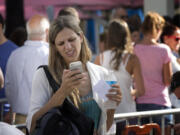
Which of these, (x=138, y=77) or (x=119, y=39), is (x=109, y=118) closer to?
(x=138, y=77)

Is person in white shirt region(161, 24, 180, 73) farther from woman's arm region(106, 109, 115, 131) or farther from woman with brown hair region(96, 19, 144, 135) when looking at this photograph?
woman's arm region(106, 109, 115, 131)

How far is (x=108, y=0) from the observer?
39.5 ft

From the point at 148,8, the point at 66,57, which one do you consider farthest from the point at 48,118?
the point at 148,8

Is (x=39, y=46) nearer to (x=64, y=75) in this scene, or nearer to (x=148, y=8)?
(x=64, y=75)

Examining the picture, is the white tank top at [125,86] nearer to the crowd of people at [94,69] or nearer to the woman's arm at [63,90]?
the crowd of people at [94,69]

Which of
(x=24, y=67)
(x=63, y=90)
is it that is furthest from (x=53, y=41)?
(x=24, y=67)

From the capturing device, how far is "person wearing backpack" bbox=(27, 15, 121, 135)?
3.33 meters

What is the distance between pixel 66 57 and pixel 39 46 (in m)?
1.68

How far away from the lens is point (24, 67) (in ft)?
16.5

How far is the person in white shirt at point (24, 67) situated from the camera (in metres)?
4.99

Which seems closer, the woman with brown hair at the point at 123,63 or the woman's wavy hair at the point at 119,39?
the woman with brown hair at the point at 123,63

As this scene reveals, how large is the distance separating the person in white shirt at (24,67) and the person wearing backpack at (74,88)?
1468mm

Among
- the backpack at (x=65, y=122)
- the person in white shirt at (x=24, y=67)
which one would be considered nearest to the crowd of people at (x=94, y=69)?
the person in white shirt at (x=24, y=67)

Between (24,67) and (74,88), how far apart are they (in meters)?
1.79
